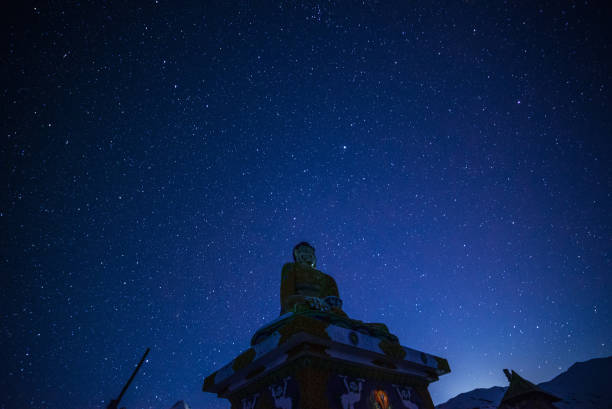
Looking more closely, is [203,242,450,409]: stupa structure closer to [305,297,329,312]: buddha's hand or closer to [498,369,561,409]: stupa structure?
[305,297,329,312]: buddha's hand

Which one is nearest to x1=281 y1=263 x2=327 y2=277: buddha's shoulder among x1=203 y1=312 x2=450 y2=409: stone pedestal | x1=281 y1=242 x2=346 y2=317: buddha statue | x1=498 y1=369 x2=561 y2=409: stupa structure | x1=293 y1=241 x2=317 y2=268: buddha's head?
x1=281 y1=242 x2=346 y2=317: buddha statue

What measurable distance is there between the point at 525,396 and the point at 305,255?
8727 millimetres

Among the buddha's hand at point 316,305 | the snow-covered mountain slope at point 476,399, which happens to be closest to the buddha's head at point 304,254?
the buddha's hand at point 316,305

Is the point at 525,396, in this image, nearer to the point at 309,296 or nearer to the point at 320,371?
the point at 309,296

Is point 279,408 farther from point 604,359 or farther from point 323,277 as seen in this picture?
point 604,359

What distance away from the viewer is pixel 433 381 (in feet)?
9.66

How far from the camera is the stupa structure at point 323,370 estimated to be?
1.95 metres

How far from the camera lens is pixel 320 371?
2.01m

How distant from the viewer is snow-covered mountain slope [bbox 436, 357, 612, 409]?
35.0 meters

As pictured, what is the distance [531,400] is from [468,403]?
35.4 metres

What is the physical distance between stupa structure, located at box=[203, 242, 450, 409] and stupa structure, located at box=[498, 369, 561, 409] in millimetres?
8483

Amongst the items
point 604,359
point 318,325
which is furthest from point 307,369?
point 604,359

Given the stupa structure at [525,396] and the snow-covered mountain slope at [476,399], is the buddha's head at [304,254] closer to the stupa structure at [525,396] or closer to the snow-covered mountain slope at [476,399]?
the stupa structure at [525,396]

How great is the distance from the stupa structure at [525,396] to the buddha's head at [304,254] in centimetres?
842
